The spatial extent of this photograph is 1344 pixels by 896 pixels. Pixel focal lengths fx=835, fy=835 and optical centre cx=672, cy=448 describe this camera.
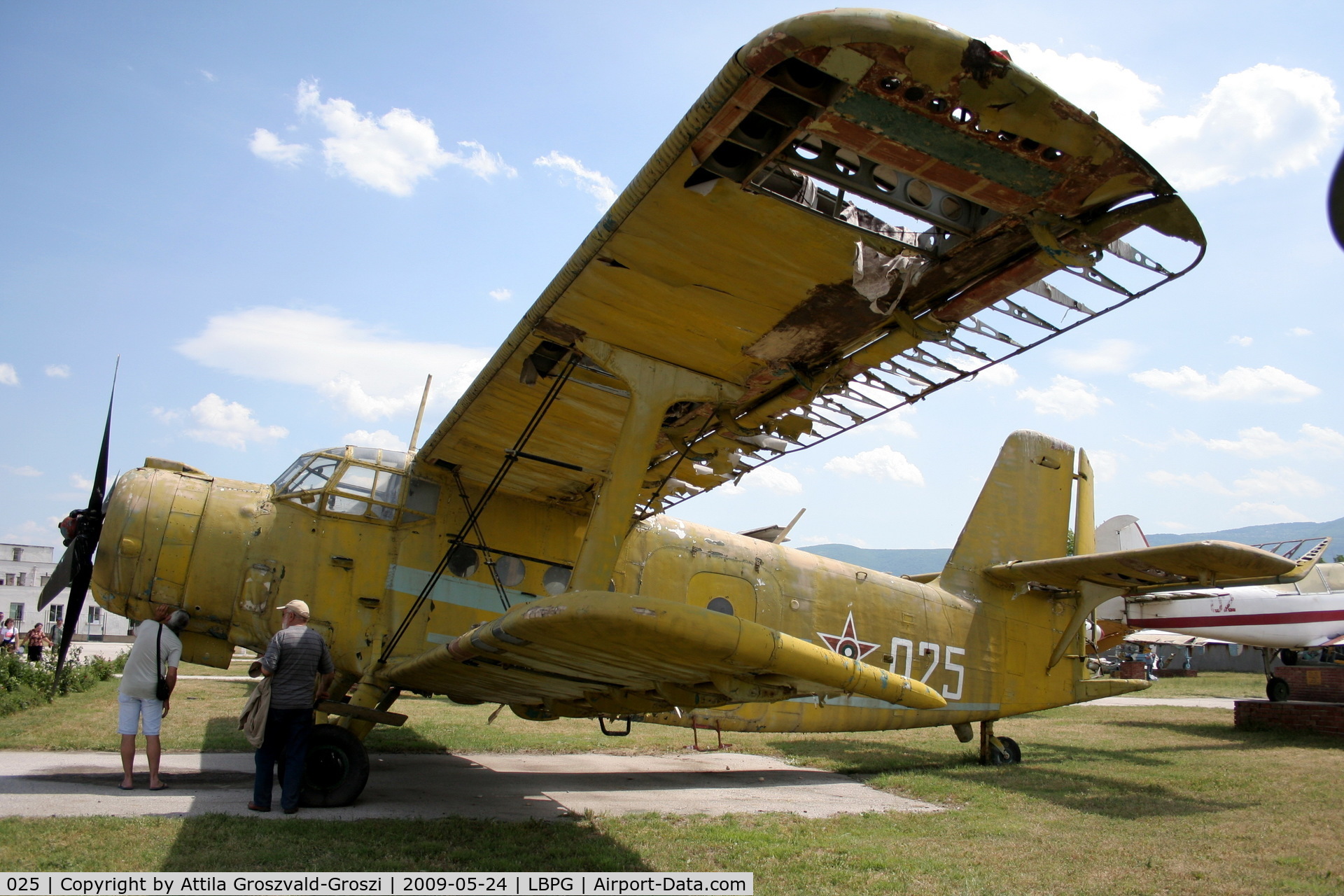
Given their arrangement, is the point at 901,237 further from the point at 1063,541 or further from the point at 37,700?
the point at 37,700

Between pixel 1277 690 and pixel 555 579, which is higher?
pixel 555 579

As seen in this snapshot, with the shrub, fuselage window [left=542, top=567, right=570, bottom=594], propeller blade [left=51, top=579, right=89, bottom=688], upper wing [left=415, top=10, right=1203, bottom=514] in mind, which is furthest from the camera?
the shrub

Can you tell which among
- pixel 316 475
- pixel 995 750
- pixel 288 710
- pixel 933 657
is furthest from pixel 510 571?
pixel 995 750

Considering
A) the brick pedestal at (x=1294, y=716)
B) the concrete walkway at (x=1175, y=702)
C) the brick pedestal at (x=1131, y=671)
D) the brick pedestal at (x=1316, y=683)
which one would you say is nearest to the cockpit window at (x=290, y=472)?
the brick pedestal at (x=1294, y=716)

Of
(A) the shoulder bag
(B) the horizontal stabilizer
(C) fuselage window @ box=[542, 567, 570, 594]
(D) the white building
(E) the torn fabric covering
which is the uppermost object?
(E) the torn fabric covering

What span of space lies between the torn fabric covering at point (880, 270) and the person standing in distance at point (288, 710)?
4.65 meters

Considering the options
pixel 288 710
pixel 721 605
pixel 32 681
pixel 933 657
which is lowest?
Answer: pixel 32 681

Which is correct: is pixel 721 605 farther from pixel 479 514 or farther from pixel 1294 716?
pixel 1294 716

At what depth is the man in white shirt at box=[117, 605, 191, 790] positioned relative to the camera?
6.56 metres

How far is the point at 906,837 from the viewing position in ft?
20.9

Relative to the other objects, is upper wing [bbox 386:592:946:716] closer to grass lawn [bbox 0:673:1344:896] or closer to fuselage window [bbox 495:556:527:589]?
grass lawn [bbox 0:673:1344:896]

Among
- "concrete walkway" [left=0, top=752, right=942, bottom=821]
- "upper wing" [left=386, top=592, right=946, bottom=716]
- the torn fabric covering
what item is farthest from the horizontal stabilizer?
the torn fabric covering

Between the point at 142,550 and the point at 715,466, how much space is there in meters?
4.89

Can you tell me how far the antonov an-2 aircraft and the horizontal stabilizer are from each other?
50mm
